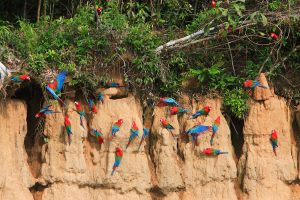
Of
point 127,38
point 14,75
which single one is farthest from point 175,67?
point 14,75

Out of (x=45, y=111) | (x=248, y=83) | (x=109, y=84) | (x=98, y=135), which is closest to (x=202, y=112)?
(x=248, y=83)

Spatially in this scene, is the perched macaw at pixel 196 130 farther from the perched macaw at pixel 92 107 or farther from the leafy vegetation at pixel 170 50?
the perched macaw at pixel 92 107

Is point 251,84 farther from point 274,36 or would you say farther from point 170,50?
point 170,50

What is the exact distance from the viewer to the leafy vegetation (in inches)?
337

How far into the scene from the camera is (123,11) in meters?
10.2

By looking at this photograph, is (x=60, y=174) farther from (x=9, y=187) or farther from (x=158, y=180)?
(x=158, y=180)

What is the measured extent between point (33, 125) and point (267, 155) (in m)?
3.20

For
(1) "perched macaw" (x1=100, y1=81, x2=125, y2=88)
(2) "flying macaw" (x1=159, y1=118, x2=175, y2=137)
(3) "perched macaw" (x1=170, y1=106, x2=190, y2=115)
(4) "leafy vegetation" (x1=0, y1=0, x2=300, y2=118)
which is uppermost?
(4) "leafy vegetation" (x1=0, y1=0, x2=300, y2=118)

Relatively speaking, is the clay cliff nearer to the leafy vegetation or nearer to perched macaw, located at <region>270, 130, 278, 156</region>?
perched macaw, located at <region>270, 130, 278, 156</region>

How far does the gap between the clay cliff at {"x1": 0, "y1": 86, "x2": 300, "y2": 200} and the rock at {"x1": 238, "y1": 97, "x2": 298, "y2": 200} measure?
1 cm

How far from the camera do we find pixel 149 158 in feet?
29.3

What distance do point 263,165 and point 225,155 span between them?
1.75ft

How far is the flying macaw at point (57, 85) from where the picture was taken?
827cm

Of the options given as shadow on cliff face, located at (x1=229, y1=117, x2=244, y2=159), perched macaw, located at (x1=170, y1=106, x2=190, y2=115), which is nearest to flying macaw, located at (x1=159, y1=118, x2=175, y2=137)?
perched macaw, located at (x1=170, y1=106, x2=190, y2=115)
